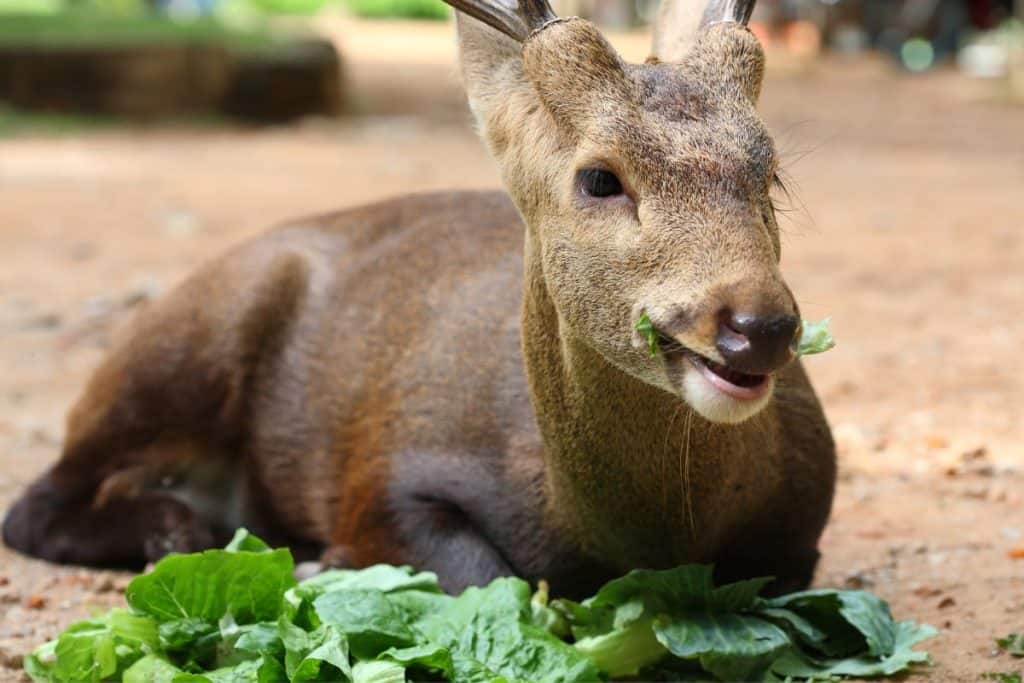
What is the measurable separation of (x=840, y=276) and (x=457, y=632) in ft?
17.9

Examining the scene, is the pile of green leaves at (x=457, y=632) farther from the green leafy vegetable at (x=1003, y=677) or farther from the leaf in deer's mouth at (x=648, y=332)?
the leaf in deer's mouth at (x=648, y=332)

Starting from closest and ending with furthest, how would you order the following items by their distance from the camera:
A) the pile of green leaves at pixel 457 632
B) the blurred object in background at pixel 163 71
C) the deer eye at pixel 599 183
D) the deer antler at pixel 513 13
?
the deer eye at pixel 599 183, the pile of green leaves at pixel 457 632, the deer antler at pixel 513 13, the blurred object in background at pixel 163 71

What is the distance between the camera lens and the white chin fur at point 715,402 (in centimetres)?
346

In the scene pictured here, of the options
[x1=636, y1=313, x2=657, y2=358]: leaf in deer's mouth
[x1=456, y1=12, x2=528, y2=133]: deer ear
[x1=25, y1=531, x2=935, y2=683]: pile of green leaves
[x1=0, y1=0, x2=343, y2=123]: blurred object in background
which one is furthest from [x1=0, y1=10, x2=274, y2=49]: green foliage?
[x1=636, y1=313, x2=657, y2=358]: leaf in deer's mouth

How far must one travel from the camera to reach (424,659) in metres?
3.90

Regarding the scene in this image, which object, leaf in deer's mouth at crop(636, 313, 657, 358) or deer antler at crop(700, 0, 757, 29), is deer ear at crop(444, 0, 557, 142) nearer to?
deer antler at crop(700, 0, 757, 29)

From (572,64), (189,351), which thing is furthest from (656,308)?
(189,351)

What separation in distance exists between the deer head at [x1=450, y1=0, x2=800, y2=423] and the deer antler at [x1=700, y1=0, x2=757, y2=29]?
0.01m

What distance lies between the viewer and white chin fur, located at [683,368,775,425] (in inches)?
136

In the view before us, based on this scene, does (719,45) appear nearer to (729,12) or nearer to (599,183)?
(729,12)

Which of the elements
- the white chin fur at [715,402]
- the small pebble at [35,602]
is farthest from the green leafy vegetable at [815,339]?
the small pebble at [35,602]

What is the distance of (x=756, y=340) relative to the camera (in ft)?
10.9

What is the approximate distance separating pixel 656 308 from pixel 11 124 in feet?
39.2

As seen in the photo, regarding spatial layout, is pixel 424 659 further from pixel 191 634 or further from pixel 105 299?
pixel 105 299
